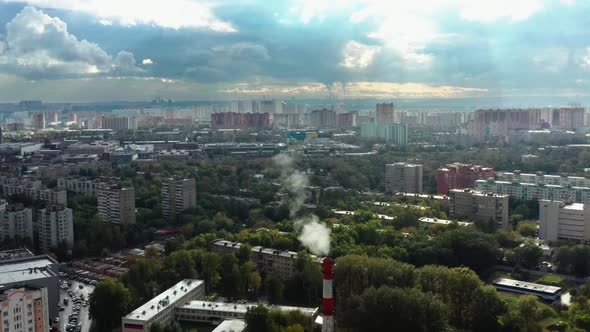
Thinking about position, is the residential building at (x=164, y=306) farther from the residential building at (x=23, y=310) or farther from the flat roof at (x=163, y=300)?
the residential building at (x=23, y=310)

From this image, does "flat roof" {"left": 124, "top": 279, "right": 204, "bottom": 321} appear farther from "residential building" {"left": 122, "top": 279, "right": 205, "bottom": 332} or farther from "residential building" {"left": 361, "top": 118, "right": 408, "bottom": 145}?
"residential building" {"left": 361, "top": 118, "right": 408, "bottom": 145}

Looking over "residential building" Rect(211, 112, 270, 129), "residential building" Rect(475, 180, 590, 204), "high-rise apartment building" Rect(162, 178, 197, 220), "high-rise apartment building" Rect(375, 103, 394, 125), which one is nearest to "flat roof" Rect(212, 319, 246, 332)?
"high-rise apartment building" Rect(162, 178, 197, 220)

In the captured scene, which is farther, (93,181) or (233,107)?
(233,107)

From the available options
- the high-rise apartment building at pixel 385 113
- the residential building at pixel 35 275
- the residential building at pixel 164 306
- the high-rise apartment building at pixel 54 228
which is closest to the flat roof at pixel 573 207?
the residential building at pixel 164 306

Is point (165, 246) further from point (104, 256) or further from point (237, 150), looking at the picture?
point (237, 150)

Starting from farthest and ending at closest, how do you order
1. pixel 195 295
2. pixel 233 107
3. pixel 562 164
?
pixel 233 107, pixel 562 164, pixel 195 295

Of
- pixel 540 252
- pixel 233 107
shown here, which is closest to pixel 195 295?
pixel 540 252
